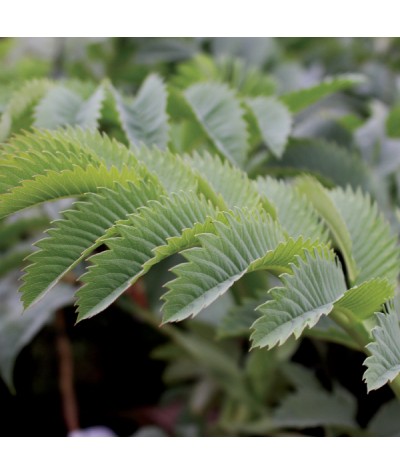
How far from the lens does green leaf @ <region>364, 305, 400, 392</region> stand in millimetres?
338

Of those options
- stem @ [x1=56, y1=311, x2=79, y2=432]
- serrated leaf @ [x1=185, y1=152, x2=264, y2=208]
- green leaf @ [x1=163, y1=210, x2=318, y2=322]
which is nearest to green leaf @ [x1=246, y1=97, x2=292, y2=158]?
serrated leaf @ [x1=185, y1=152, x2=264, y2=208]

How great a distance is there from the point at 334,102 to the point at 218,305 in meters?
0.40

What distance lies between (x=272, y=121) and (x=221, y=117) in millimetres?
55

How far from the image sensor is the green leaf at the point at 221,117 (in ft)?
1.90

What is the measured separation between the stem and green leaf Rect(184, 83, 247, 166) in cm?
38

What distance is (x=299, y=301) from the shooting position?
347 mm

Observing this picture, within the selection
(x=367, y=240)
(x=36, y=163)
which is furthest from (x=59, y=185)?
(x=367, y=240)

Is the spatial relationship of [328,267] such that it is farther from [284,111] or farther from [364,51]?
[364,51]

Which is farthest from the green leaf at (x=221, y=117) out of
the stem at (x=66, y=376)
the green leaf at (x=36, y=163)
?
the stem at (x=66, y=376)

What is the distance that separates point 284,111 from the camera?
0.63 metres

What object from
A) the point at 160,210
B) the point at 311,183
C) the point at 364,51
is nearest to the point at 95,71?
the point at 364,51

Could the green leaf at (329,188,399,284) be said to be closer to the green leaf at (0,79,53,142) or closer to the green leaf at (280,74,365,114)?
the green leaf at (280,74,365,114)

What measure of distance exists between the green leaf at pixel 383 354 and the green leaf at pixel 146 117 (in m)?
0.26

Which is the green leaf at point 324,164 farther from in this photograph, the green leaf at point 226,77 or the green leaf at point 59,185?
the green leaf at point 59,185
